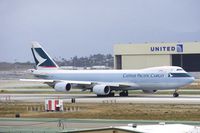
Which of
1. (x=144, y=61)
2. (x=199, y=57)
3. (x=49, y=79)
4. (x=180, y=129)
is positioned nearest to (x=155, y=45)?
(x=144, y=61)

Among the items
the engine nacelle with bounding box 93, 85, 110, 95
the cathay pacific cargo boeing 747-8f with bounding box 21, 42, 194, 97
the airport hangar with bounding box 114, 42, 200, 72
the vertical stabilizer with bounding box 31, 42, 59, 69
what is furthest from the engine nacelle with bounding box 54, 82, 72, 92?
the airport hangar with bounding box 114, 42, 200, 72

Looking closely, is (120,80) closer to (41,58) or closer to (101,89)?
(101,89)

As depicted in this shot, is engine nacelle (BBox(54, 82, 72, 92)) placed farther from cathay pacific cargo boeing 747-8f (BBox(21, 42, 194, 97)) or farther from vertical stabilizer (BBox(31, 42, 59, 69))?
vertical stabilizer (BBox(31, 42, 59, 69))

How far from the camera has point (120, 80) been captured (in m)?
70.6

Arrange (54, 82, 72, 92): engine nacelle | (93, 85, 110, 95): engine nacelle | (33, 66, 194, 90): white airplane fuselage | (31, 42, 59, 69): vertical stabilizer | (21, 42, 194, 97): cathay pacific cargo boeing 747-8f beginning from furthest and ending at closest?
(31, 42, 59, 69): vertical stabilizer, (54, 82, 72, 92): engine nacelle, (93, 85, 110, 95): engine nacelle, (21, 42, 194, 97): cathay pacific cargo boeing 747-8f, (33, 66, 194, 90): white airplane fuselage

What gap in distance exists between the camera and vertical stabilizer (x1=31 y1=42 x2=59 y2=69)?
260 ft

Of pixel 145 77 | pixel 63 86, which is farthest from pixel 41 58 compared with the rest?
pixel 145 77

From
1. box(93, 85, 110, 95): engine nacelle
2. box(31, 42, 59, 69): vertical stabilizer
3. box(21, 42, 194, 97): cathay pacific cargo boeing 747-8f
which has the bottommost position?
box(93, 85, 110, 95): engine nacelle

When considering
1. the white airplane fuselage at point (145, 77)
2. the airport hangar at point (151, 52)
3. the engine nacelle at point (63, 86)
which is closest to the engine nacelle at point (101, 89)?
the white airplane fuselage at point (145, 77)

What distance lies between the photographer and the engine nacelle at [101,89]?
226ft

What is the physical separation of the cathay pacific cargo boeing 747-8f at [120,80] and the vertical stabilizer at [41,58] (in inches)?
48.5

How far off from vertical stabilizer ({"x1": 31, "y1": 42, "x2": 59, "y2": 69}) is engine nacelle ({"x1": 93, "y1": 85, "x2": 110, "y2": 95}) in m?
11.2

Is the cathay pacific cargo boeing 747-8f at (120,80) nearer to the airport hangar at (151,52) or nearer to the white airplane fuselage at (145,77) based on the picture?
the white airplane fuselage at (145,77)

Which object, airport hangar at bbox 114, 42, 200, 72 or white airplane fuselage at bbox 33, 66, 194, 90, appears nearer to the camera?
white airplane fuselage at bbox 33, 66, 194, 90
